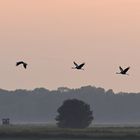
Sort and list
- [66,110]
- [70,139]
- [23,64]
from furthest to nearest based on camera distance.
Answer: [66,110]
[70,139]
[23,64]

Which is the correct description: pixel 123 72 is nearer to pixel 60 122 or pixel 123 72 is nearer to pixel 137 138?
pixel 137 138

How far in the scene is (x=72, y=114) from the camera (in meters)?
169

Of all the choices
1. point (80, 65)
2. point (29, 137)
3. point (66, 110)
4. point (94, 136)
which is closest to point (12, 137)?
point (29, 137)

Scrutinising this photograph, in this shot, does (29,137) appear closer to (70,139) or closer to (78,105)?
(70,139)

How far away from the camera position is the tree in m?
168

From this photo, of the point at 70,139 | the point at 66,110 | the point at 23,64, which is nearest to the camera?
the point at 23,64

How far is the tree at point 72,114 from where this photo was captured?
168 metres

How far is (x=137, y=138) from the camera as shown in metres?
120

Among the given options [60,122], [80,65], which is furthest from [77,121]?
[80,65]

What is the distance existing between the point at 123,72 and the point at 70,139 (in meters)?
34.7

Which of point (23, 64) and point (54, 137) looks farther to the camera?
point (54, 137)

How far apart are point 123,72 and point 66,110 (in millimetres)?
86097

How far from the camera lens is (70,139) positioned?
116438 millimetres

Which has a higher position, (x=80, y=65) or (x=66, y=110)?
(x=66, y=110)
